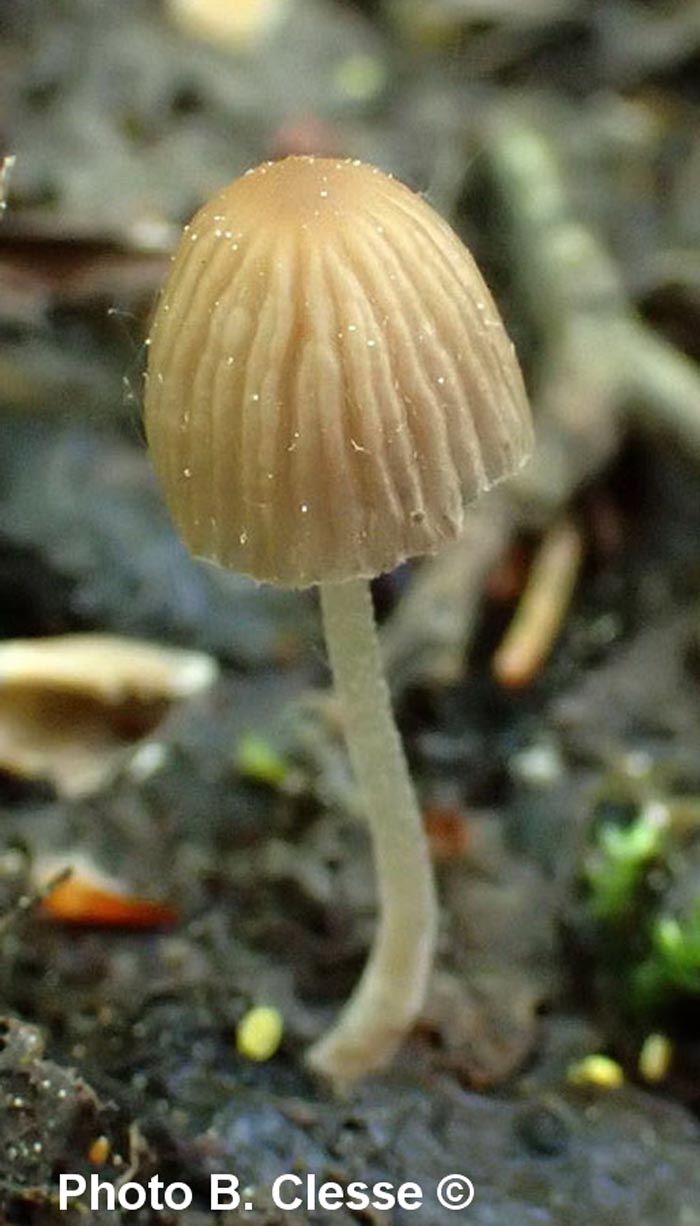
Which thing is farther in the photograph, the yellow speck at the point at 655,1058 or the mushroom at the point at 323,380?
the yellow speck at the point at 655,1058

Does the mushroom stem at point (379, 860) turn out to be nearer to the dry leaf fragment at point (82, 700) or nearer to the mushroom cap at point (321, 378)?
the mushroom cap at point (321, 378)

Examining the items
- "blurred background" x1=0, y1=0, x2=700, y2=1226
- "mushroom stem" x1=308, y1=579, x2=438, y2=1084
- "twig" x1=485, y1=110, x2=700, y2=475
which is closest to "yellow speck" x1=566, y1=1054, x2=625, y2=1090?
"blurred background" x1=0, y1=0, x2=700, y2=1226

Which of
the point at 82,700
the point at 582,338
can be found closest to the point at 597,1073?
the point at 82,700

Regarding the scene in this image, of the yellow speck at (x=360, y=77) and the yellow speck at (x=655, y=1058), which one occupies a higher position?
the yellow speck at (x=360, y=77)

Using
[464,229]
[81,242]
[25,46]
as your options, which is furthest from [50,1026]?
[25,46]

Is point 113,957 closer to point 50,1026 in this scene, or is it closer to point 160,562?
point 50,1026

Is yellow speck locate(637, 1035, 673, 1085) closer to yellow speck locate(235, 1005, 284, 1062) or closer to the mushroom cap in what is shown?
yellow speck locate(235, 1005, 284, 1062)

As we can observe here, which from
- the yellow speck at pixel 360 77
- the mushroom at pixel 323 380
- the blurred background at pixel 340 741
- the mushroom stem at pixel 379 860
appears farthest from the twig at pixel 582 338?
the mushroom at pixel 323 380
